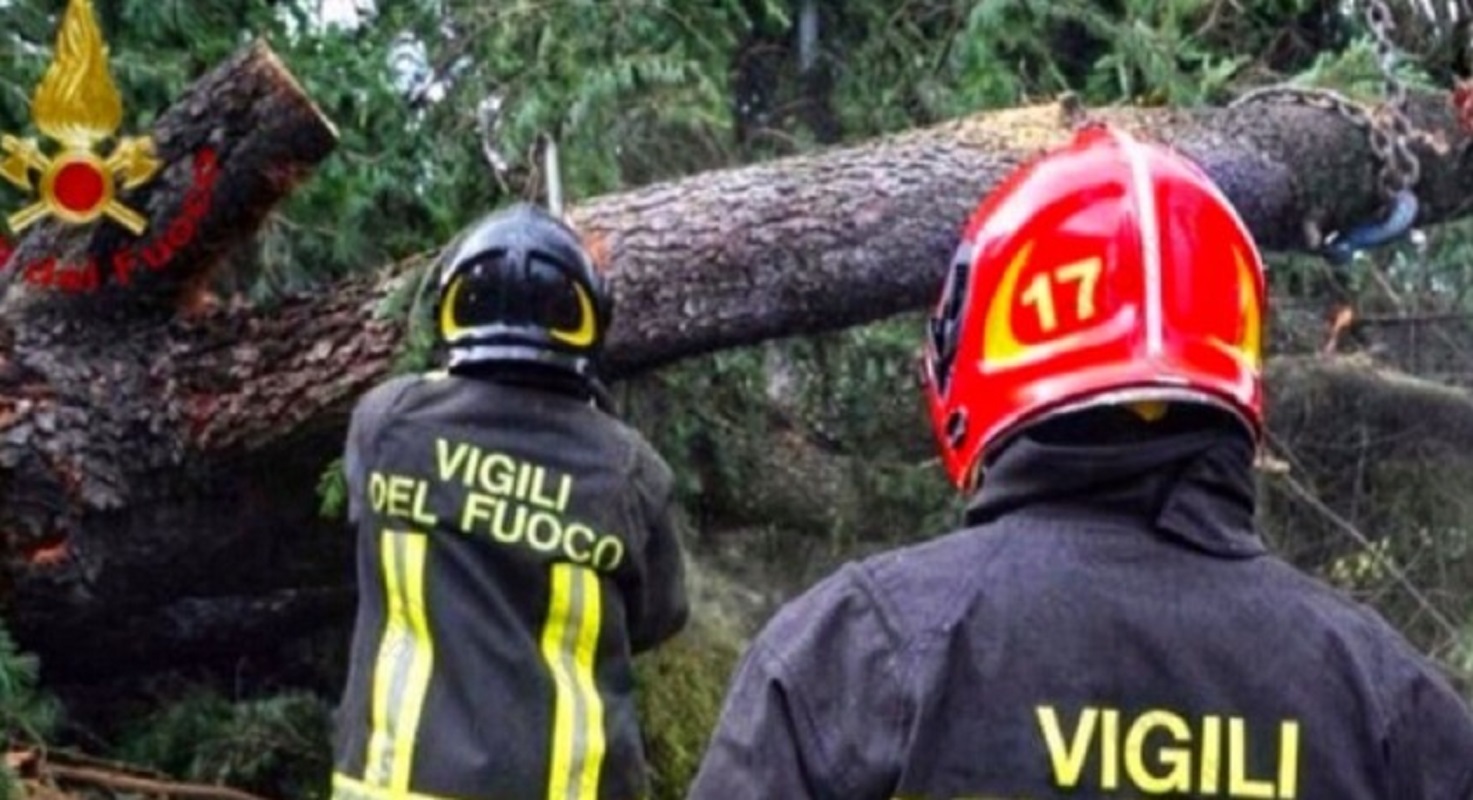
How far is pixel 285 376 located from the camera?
536cm

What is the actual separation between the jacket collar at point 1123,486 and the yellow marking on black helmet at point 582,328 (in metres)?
2.17

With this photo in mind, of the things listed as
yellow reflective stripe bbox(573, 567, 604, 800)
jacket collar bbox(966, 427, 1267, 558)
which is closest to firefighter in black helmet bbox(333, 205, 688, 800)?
yellow reflective stripe bbox(573, 567, 604, 800)

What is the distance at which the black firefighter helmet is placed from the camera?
13.5ft

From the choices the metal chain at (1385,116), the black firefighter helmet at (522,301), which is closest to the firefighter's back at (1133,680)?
the black firefighter helmet at (522,301)

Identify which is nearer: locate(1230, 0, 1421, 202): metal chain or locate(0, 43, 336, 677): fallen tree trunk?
locate(0, 43, 336, 677): fallen tree trunk

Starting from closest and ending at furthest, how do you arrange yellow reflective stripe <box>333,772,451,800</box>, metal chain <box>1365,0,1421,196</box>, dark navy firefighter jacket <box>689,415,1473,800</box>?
1. dark navy firefighter jacket <box>689,415,1473,800</box>
2. yellow reflective stripe <box>333,772,451,800</box>
3. metal chain <box>1365,0,1421,196</box>

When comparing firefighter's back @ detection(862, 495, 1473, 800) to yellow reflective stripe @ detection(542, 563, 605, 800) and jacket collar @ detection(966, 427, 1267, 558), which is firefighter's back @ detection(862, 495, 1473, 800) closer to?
jacket collar @ detection(966, 427, 1267, 558)

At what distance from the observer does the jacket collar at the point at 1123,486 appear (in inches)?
78.9

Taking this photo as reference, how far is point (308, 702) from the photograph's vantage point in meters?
5.73

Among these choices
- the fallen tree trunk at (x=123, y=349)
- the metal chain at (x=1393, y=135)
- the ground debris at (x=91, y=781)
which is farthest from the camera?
the metal chain at (x=1393, y=135)

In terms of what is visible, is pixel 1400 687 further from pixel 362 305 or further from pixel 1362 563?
pixel 1362 563

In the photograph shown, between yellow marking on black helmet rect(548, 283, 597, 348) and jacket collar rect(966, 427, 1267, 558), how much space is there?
2.17 metres

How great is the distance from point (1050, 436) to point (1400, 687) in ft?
1.04

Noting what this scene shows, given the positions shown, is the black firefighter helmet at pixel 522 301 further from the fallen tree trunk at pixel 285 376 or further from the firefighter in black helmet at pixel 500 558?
the fallen tree trunk at pixel 285 376
